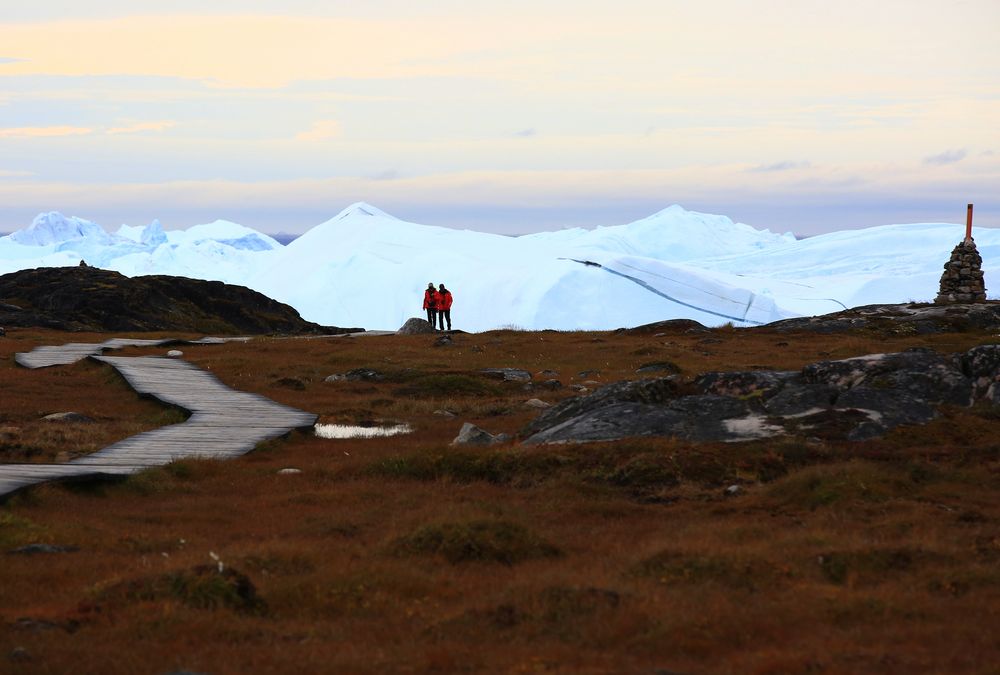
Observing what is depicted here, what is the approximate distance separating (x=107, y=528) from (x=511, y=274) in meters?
129

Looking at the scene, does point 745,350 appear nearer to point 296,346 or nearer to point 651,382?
point 296,346

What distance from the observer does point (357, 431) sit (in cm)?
2734

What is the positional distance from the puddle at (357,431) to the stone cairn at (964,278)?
4295 cm

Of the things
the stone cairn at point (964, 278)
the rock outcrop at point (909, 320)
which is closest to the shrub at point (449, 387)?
the rock outcrop at point (909, 320)

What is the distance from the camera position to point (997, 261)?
528 ft

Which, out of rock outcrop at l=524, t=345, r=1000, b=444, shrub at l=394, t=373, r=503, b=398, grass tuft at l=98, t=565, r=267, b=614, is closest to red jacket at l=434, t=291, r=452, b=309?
shrub at l=394, t=373, r=503, b=398

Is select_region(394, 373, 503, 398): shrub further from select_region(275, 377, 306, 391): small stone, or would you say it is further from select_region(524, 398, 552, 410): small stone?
select_region(524, 398, 552, 410): small stone

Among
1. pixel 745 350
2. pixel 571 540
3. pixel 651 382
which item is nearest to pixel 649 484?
pixel 571 540

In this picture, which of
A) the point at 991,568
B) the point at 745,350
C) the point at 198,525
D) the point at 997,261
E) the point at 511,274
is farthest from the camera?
the point at 997,261

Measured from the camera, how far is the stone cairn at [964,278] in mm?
60344

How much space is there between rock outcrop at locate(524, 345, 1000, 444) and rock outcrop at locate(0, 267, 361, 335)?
54246 millimetres

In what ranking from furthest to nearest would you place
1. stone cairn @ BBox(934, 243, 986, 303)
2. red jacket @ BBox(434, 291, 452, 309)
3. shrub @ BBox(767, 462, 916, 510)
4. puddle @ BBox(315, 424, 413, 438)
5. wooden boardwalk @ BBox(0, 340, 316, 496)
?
stone cairn @ BBox(934, 243, 986, 303) < red jacket @ BBox(434, 291, 452, 309) < puddle @ BBox(315, 424, 413, 438) < wooden boardwalk @ BBox(0, 340, 316, 496) < shrub @ BBox(767, 462, 916, 510)

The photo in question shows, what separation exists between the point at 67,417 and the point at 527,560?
17.7 meters

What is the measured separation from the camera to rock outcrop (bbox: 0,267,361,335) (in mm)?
77750
